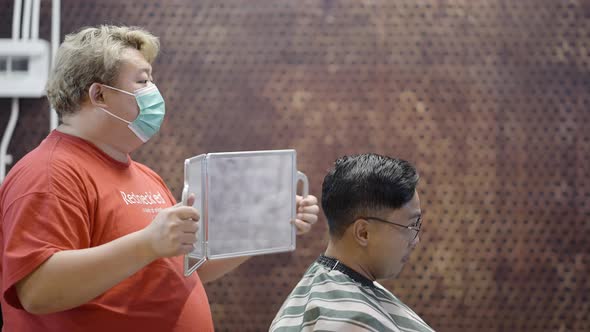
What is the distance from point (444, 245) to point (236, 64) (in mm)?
1195

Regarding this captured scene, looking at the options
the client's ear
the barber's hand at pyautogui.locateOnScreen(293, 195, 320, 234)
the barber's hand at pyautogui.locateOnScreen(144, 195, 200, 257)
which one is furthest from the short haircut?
the barber's hand at pyautogui.locateOnScreen(144, 195, 200, 257)

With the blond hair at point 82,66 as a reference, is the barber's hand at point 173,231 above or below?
below

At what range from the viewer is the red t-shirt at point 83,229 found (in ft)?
4.99

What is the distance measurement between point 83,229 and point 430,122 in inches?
70.0

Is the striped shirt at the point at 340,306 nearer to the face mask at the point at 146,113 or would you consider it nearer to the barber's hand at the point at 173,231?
the barber's hand at the point at 173,231

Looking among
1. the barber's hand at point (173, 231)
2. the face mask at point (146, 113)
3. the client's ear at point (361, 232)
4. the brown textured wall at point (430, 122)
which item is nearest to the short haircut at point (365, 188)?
the client's ear at point (361, 232)

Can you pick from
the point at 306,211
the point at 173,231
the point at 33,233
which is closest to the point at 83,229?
the point at 33,233

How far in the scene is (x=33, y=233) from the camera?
1.51m

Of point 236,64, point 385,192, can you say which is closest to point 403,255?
point 385,192

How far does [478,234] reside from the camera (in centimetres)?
297

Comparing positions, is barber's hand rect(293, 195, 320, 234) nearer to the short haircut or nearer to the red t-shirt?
the short haircut

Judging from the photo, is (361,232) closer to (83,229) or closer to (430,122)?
(83,229)

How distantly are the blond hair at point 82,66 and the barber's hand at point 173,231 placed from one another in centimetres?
46

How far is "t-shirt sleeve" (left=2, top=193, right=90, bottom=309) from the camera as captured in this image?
150 cm
